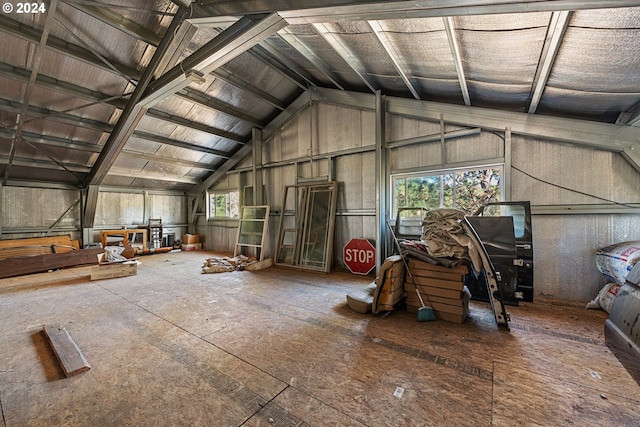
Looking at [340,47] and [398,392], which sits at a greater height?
[340,47]

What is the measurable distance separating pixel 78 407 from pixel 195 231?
8.28 metres

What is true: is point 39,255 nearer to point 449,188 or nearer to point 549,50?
point 449,188

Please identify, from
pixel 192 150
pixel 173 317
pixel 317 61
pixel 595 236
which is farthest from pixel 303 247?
pixel 595 236

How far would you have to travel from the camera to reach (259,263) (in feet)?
19.1

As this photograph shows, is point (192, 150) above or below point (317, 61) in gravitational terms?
below

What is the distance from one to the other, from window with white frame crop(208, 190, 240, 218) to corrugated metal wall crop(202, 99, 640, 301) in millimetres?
2679

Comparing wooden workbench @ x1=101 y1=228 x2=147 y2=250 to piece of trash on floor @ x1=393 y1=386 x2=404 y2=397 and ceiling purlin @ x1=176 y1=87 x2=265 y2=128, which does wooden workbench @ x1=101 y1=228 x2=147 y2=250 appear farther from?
piece of trash on floor @ x1=393 y1=386 x2=404 y2=397

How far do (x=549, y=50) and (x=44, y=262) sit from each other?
901cm

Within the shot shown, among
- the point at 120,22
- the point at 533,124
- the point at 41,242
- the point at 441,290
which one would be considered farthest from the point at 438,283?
the point at 41,242

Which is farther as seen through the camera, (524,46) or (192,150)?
(192,150)

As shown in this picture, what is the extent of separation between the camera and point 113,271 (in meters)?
5.05

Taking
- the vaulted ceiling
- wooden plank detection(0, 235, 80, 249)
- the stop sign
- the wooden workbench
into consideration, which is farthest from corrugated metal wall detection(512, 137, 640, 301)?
wooden plank detection(0, 235, 80, 249)

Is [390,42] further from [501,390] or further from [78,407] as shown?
[78,407]

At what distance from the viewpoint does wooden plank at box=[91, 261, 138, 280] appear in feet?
15.9
